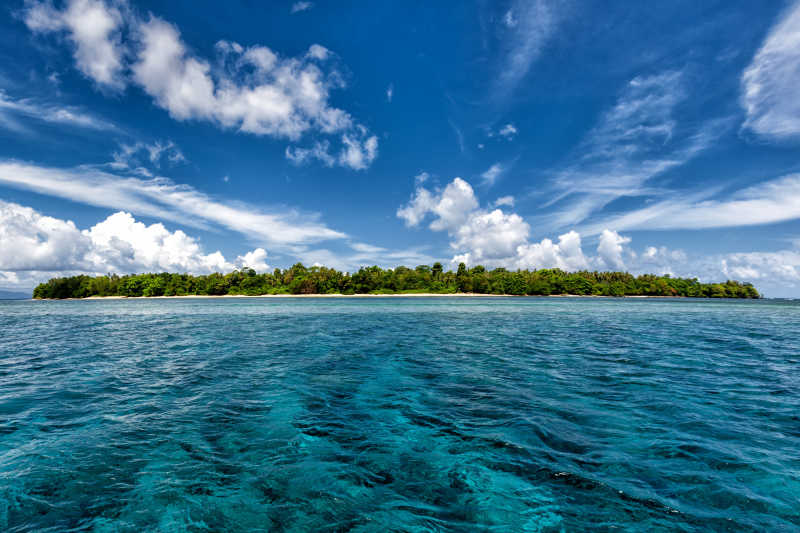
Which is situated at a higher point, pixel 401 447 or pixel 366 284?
pixel 366 284

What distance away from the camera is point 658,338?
2547 cm

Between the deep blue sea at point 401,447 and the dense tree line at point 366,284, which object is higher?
the dense tree line at point 366,284

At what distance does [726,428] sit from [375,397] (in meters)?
9.54

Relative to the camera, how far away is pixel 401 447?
24.7 feet

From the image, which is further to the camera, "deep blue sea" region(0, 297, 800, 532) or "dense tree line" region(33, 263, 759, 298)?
"dense tree line" region(33, 263, 759, 298)

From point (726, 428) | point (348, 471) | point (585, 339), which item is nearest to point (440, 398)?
point (348, 471)

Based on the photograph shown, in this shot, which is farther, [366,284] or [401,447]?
[366,284]

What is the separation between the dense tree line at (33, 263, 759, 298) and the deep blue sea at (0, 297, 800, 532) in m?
151

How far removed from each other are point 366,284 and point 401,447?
6193 inches

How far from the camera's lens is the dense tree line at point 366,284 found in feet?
533

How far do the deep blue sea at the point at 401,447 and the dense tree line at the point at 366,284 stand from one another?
496 ft

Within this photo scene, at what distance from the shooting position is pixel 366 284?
538ft

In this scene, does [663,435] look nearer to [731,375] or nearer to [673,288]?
[731,375]

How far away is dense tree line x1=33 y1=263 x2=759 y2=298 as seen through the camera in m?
162
